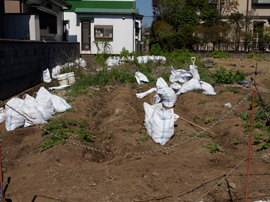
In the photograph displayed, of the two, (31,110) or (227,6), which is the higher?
(227,6)

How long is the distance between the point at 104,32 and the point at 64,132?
45.8 ft

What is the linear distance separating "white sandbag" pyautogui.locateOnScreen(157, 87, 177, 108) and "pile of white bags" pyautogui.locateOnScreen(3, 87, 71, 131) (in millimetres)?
2814

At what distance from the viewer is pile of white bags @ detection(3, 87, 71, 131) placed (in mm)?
5848

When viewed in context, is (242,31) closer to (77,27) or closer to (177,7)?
(177,7)

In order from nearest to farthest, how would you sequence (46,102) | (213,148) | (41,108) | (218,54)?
(213,148) < (41,108) < (46,102) < (218,54)

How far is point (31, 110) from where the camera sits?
5957 millimetres

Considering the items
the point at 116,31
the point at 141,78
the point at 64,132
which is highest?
the point at 116,31

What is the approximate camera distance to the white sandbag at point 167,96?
324 inches

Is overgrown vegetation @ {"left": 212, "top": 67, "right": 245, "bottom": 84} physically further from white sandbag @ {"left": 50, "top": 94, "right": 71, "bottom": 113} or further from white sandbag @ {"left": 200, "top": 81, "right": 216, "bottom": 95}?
white sandbag @ {"left": 50, "top": 94, "right": 71, "bottom": 113}

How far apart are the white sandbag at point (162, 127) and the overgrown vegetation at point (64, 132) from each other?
50.2 inches

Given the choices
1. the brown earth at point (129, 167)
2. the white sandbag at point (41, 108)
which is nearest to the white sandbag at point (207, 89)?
the brown earth at point (129, 167)

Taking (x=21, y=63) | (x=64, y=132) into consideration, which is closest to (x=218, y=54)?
(x=21, y=63)

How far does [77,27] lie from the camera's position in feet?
61.1

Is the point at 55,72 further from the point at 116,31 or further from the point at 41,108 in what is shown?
the point at 116,31
